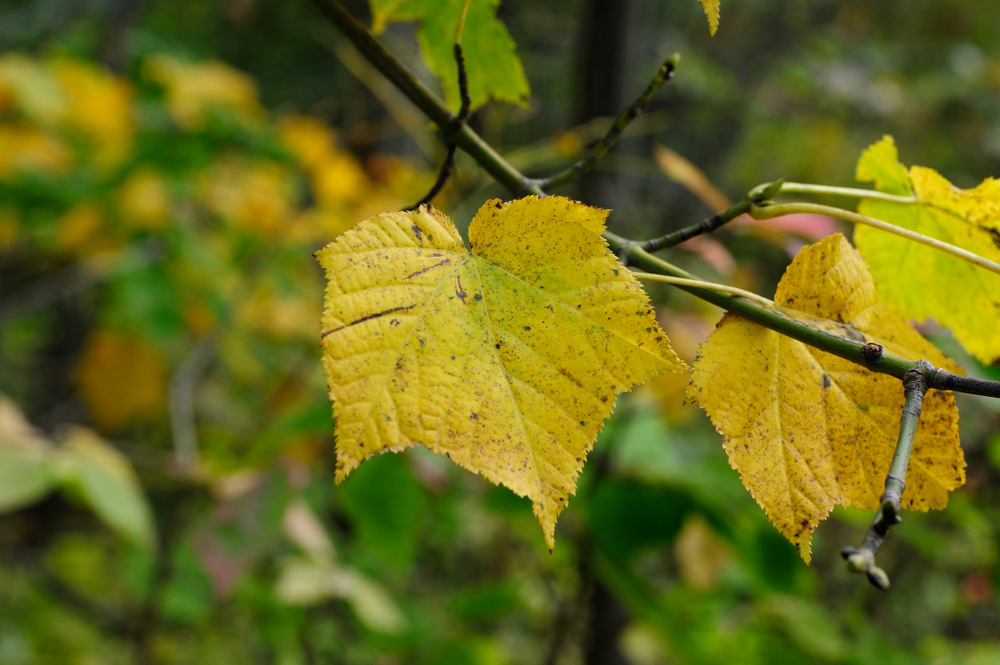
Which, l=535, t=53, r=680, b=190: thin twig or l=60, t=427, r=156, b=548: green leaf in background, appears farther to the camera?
l=60, t=427, r=156, b=548: green leaf in background

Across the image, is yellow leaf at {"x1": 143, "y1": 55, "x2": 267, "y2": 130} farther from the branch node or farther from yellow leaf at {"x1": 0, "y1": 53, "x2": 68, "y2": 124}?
the branch node

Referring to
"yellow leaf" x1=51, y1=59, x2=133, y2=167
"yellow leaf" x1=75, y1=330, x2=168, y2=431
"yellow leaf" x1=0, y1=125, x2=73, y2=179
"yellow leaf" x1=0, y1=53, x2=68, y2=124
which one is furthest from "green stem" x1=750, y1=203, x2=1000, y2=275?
"yellow leaf" x1=75, y1=330, x2=168, y2=431

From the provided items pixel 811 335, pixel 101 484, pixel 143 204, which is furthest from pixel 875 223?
pixel 143 204

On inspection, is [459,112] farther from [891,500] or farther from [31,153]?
[31,153]

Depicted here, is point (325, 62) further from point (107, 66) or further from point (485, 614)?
point (485, 614)

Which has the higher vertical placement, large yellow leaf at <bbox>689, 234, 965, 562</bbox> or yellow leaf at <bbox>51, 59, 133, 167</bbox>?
large yellow leaf at <bbox>689, 234, 965, 562</bbox>

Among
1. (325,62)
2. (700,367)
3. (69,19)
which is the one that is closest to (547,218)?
(700,367)
